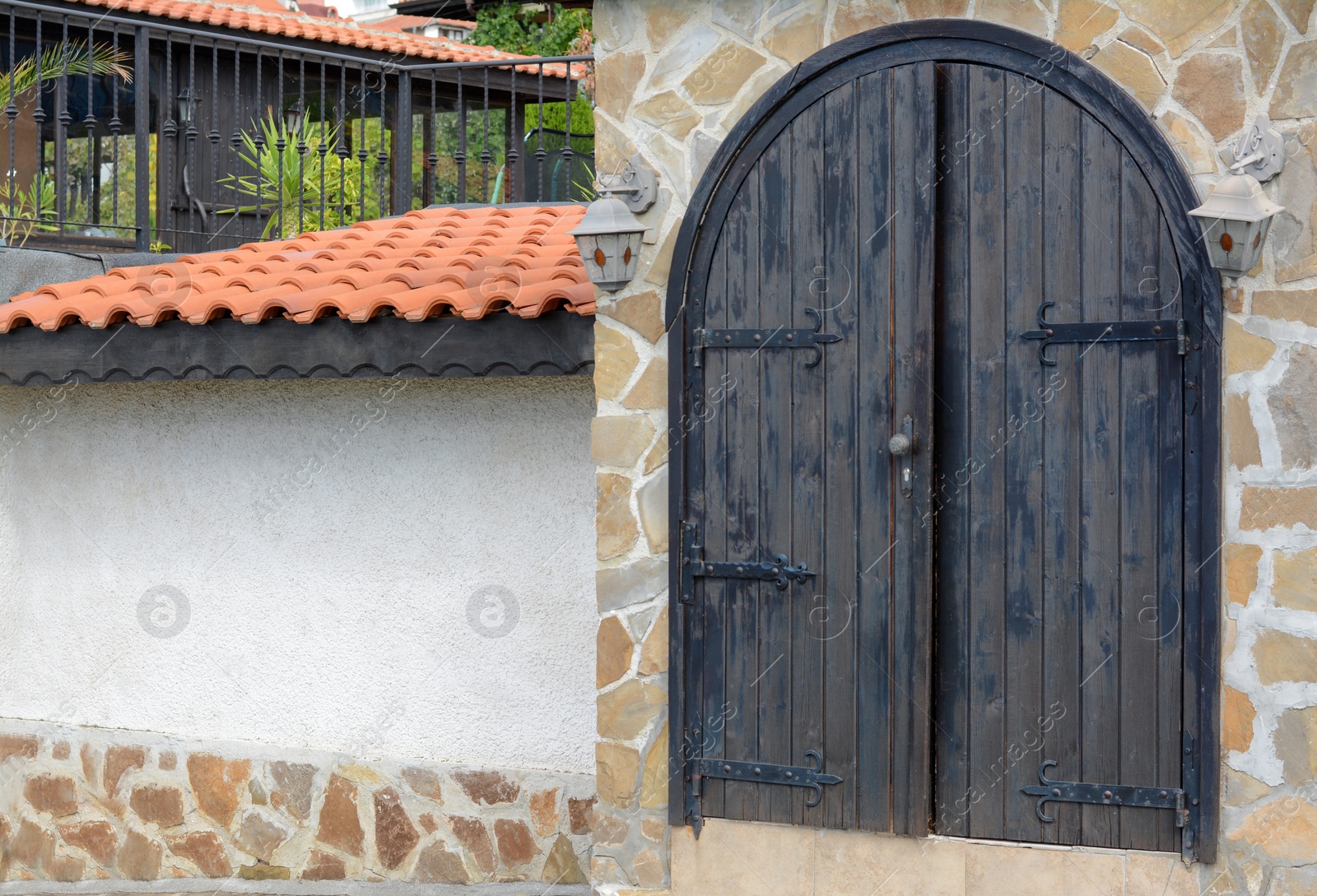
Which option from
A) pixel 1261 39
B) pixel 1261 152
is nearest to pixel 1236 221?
pixel 1261 152

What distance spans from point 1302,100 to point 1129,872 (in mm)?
2457

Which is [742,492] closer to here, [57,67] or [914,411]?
[914,411]

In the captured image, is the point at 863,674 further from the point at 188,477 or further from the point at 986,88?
the point at 188,477

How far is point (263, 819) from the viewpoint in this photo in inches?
242

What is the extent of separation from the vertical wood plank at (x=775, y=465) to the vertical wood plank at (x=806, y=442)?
0.9 inches

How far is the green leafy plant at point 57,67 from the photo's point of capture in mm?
8609

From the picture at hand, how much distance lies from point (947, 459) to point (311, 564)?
322cm

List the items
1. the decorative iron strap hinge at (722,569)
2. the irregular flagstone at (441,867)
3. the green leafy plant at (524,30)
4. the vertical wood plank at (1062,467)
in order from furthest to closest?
the green leafy plant at (524,30), the irregular flagstone at (441,867), the decorative iron strap hinge at (722,569), the vertical wood plank at (1062,467)

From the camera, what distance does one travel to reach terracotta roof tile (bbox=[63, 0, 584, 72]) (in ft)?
45.4

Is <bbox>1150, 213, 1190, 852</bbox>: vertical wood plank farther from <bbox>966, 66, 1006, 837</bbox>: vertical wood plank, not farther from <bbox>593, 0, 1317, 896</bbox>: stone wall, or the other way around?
<bbox>966, 66, 1006, 837</bbox>: vertical wood plank

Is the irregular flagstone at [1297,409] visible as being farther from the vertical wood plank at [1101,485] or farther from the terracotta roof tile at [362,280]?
the terracotta roof tile at [362,280]

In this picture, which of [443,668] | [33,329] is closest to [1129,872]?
[443,668]

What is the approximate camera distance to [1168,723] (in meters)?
4.03

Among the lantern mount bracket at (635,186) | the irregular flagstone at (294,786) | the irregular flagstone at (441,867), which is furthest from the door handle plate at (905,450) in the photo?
the irregular flagstone at (294,786)
